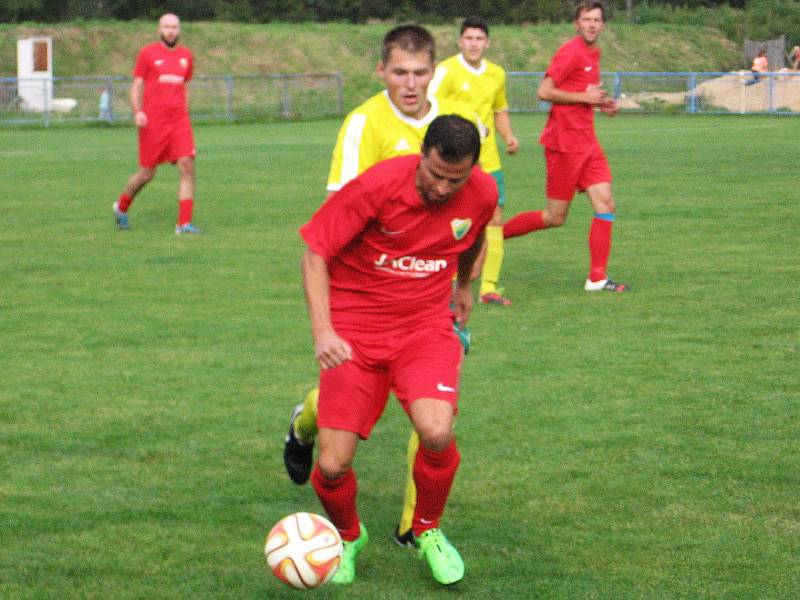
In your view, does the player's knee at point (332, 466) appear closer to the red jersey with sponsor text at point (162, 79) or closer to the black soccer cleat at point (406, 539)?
the black soccer cleat at point (406, 539)

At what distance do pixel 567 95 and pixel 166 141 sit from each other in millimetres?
5499

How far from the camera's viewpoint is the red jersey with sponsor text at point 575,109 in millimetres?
10672

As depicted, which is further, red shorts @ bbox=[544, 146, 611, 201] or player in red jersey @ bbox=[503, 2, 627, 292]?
red shorts @ bbox=[544, 146, 611, 201]

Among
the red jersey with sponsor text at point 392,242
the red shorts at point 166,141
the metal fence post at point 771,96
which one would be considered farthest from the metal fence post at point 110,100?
the red jersey with sponsor text at point 392,242

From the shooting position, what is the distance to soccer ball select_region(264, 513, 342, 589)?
179 inches

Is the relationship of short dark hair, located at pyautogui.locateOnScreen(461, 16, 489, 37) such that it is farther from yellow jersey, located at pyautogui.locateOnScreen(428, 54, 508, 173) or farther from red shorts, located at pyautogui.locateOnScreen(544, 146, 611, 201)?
red shorts, located at pyautogui.locateOnScreen(544, 146, 611, 201)

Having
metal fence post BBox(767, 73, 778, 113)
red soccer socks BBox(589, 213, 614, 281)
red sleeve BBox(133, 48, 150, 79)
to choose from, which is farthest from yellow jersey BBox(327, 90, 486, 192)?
metal fence post BBox(767, 73, 778, 113)

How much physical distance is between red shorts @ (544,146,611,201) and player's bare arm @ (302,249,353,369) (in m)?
6.05

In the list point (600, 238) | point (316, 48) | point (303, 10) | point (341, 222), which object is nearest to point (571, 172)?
point (600, 238)

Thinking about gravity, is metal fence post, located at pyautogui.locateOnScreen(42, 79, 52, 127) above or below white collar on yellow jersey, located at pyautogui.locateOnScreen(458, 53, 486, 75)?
below

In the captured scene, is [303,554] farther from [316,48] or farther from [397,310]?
[316,48]

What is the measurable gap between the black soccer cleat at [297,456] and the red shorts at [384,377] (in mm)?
870

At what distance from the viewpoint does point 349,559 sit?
495 centimetres

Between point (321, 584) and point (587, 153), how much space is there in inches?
264
